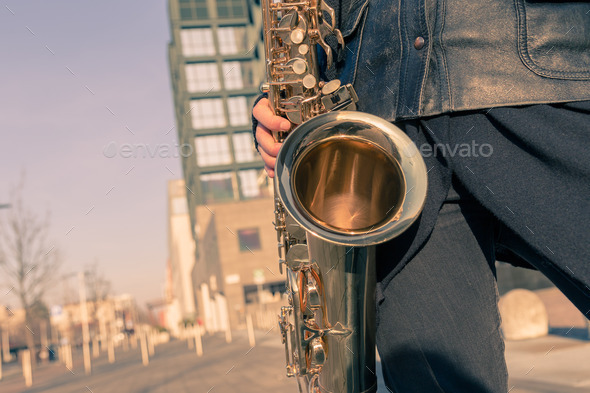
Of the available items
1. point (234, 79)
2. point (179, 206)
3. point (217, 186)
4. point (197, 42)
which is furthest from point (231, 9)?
point (179, 206)

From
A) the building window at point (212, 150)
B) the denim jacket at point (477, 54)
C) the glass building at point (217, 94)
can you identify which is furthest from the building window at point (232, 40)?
the denim jacket at point (477, 54)

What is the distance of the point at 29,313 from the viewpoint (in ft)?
57.9

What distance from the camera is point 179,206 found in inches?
3088

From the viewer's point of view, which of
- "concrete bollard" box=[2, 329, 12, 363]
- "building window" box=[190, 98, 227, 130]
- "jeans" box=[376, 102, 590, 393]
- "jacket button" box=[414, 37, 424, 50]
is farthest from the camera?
"building window" box=[190, 98, 227, 130]

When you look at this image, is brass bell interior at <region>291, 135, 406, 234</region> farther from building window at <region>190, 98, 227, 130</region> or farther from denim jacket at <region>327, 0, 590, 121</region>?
building window at <region>190, 98, 227, 130</region>

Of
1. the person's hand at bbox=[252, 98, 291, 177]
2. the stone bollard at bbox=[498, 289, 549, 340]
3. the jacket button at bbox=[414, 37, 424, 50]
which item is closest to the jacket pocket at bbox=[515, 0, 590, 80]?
the jacket button at bbox=[414, 37, 424, 50]

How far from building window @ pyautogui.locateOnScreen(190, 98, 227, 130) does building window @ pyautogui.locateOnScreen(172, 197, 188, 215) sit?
113ft

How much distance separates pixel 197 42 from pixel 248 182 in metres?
14.0

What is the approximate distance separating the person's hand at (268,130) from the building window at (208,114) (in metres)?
44.4

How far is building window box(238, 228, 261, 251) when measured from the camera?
3142 centimetres

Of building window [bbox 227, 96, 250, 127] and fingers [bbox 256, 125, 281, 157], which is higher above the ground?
building window [bbox 227, 96, 250, 127]

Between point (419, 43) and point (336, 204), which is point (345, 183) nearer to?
point (336, 204)

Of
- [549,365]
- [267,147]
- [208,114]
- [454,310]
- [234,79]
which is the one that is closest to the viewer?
[454,310]

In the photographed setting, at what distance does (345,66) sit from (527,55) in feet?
1.83
